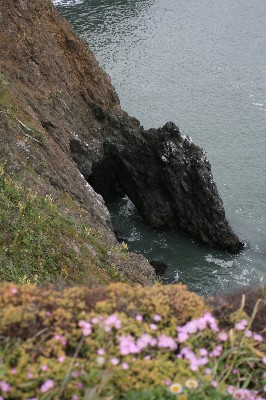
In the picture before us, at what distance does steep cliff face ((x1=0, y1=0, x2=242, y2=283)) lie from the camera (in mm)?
25484

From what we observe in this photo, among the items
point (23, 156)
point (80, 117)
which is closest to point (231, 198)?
point (80, 117)

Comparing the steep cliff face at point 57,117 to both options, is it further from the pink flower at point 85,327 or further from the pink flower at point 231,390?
the pink flower at point 231,390

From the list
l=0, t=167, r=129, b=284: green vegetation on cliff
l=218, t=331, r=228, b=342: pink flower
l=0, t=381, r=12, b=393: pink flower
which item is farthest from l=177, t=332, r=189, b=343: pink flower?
l=0, t=167, r=129, b=284: green vegetation on cliff

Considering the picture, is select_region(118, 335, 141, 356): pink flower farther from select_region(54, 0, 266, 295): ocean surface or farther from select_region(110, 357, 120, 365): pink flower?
select_region(54, 0, 266, 295): ocean surface

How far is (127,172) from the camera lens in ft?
116

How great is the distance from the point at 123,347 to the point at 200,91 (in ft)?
154

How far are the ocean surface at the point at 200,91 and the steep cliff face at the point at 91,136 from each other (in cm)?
182

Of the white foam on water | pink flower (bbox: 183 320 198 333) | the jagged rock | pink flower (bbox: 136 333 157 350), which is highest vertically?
pink flower (bbox: 136 333 157 350)

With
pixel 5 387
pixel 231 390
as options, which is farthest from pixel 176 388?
pixel 5 387

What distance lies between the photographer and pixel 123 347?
5.20 meters

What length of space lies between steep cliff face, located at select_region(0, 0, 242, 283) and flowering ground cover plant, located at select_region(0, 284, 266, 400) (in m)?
→ 17.3

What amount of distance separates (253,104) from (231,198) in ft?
47.4

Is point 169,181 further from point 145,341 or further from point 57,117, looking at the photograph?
point 145,341

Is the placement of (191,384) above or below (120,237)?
above
